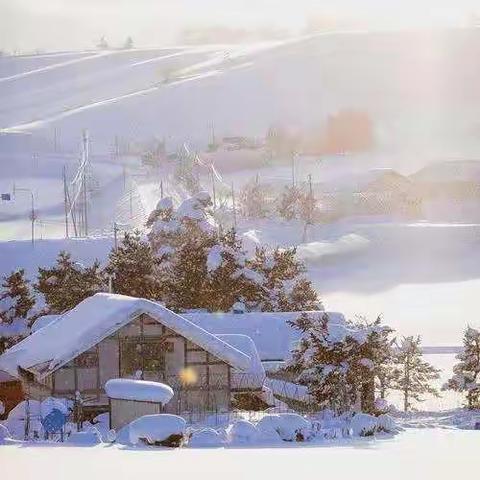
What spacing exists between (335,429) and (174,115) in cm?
12258

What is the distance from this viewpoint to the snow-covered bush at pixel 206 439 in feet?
45.8

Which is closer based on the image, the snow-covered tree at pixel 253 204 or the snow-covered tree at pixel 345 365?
the snow-covered tree at pixel 345 365

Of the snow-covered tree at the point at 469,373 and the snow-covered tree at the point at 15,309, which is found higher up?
the snow-covered tree at the point at 15,309

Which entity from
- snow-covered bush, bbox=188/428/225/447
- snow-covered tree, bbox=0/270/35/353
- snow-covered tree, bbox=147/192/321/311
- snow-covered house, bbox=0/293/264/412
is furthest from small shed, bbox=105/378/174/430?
snow-covered tree, bbox=147/192/321/311

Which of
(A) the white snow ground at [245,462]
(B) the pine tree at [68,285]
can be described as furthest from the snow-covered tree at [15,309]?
(A) the white snow ground at [245,462]

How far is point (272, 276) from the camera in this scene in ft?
129

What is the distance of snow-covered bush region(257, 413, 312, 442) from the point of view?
1470cm

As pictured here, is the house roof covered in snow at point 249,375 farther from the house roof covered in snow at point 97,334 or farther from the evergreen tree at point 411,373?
the evergreen tree at point 411,373

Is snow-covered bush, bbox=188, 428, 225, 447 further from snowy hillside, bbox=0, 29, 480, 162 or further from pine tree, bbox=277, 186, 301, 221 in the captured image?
snowy hillside, bbox=0, 29, 480, 162

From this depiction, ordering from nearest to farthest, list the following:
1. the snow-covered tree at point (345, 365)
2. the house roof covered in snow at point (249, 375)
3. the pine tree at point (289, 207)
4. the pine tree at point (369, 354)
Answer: the pine tree at point (369, 354) → the snow-covered tree at point (345, 365) → the house roof covered in snow at point (249, 375) → the pine tree at point (289, 207)

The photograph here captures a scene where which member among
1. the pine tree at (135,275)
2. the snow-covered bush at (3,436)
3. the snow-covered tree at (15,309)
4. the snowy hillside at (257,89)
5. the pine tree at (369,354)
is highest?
the snowy hillside at (257,89)

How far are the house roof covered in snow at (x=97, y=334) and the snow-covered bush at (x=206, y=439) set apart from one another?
32.9 feet

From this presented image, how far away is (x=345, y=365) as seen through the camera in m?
24.7

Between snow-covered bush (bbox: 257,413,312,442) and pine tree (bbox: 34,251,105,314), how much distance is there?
22574 mm
